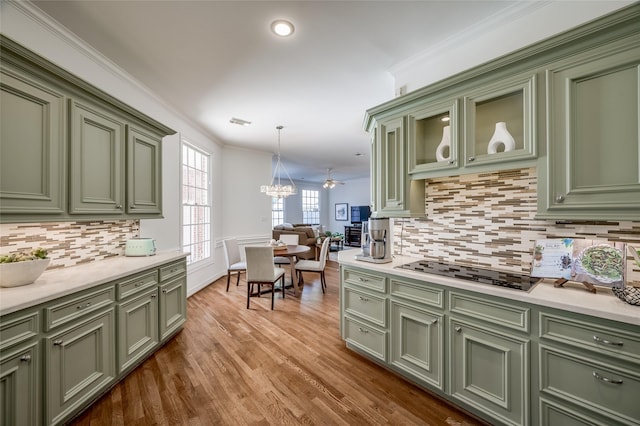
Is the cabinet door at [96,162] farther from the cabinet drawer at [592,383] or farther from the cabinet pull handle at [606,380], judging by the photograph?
the cabinet pull handle at [606,380]

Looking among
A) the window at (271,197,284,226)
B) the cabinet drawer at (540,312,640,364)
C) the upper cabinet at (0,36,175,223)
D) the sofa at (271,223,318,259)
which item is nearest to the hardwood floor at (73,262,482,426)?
the cabinet drawer at (540,312,640,364)

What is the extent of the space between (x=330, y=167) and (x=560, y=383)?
7350 mm

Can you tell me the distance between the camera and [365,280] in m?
2.33

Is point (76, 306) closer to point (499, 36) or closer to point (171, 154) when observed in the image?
point (171, 154)

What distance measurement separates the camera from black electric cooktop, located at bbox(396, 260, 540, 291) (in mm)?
1668

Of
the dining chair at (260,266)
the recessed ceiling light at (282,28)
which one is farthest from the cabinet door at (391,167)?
the dining chair at (260,266)

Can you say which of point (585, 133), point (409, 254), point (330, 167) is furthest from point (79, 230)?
point (330, 167)

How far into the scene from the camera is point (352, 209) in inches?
424

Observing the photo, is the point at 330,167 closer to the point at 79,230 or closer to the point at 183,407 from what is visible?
the point at 79,230

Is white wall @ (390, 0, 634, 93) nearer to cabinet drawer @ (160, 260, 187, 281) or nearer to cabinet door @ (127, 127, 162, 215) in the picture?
cabinet door @ (127, 127, 162, 215)

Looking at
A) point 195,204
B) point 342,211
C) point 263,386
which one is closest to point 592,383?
point 263,386

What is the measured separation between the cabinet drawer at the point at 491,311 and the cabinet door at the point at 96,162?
2857 mm

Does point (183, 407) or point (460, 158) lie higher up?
point (460, 158)

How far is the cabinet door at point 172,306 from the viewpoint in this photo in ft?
8.48
